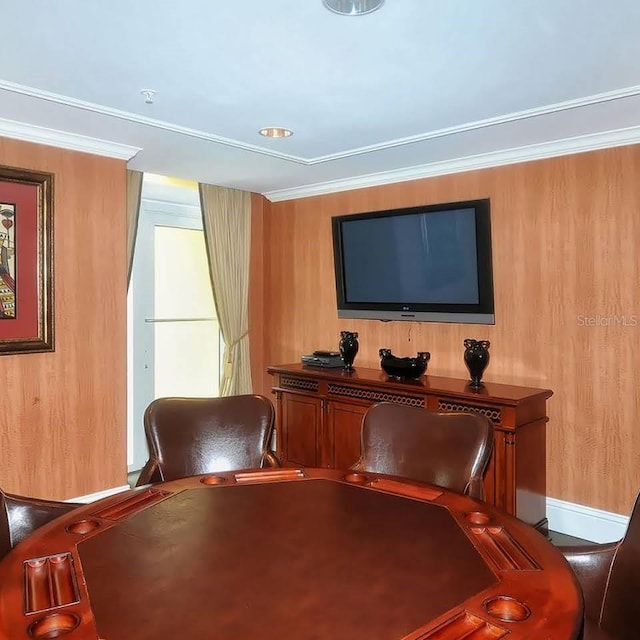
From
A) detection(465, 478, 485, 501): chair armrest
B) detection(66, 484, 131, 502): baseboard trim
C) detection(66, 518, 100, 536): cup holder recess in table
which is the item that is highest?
detection(66, 518, 100, 536): cup holder recess in table

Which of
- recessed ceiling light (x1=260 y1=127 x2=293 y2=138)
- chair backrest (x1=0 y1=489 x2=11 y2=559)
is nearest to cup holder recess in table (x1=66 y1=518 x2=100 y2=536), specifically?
chair backrest (x1=0 y1=489 x2=11 y2=559)

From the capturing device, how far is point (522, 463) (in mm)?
3324

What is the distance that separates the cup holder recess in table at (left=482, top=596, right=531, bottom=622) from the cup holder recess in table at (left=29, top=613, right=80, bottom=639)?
2.77 ft

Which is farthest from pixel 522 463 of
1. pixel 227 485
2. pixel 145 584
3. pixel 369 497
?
pixel 145 584

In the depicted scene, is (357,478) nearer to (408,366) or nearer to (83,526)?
(83,526)

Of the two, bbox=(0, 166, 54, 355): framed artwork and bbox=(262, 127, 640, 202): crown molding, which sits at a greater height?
bbox=(262, 127, 640, 202): crown molding

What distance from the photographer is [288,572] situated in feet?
4.50

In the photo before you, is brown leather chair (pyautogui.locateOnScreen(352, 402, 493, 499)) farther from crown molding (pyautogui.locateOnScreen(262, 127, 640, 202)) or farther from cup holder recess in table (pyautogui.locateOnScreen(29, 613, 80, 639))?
crown molding (pyautogui.locateOnScreen(262, 127, 640, 202))

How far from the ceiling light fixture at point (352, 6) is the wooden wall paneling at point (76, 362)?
230 centimetres

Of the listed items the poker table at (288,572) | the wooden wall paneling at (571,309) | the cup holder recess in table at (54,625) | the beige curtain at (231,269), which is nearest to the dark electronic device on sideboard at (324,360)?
the wooden wall paneling at (571,309)

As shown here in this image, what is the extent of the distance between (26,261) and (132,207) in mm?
1130

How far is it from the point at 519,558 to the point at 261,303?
13.8 ft

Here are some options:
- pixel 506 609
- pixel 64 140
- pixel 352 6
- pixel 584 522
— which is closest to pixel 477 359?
pixel 584 522

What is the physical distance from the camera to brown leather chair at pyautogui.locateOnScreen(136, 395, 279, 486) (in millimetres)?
2688
